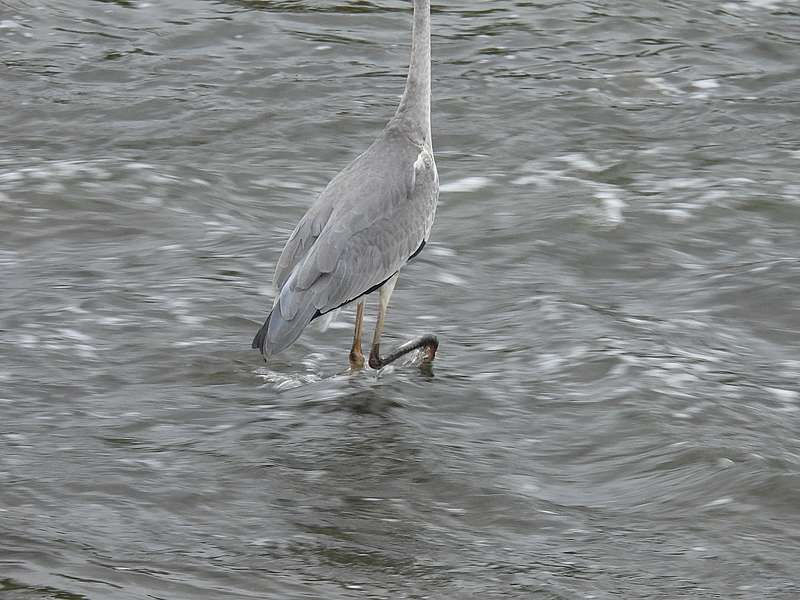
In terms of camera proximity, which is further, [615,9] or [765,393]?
[615,9]

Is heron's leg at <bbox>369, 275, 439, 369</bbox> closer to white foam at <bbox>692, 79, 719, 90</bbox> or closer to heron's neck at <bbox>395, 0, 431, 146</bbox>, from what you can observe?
heron's neck at <bbox>395, 0, 431, 146</bbox>

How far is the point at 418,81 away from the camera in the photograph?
7.82 m

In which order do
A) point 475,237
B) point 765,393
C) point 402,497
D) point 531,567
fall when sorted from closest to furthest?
point 531,567 → point 402,497 → point 765,393 → point 475,237

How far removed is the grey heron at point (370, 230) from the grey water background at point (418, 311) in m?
0.46

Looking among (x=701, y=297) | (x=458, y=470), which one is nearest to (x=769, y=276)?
(x=701, y=297)

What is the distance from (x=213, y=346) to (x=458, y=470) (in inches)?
76.2

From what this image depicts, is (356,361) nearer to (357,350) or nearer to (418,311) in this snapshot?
(357,350)

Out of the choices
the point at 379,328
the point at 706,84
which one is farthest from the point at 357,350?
the point at 706,84

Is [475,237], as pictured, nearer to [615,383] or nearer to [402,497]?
[615,383]

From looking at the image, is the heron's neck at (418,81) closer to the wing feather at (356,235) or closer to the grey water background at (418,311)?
the wing feather at (356,235)

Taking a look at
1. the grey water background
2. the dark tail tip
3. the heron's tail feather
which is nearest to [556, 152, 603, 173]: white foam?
the grey water background

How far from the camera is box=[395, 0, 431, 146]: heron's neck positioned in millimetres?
7797

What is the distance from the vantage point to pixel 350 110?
39.0 ft

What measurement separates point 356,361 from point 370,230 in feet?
2.31
